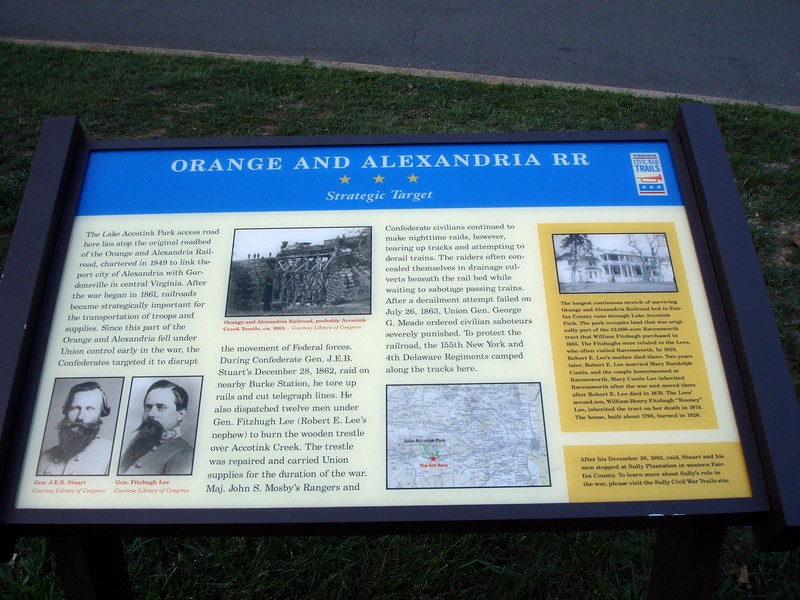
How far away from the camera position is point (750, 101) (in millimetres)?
5488

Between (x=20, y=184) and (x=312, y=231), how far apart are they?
10.4 feet

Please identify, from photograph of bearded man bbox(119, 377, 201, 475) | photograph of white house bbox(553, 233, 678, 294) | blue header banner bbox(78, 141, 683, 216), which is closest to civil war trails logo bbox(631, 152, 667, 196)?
blue header banner bbox(78, 141, 683, 216)

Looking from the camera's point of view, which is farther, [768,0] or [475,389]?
[768,0]

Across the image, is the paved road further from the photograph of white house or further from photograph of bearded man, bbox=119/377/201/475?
photograph of bearded man, bbox=119/377/201/475

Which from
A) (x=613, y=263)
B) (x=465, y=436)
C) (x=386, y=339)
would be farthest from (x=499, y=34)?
(x=465, y=436)

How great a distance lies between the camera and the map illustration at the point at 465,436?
158 centimetres

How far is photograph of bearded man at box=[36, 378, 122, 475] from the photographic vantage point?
63.0 inches

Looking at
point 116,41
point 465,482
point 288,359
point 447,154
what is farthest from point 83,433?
point 116,41

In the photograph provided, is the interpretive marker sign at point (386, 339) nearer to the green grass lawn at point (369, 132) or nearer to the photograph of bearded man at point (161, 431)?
the photograph of bearded man at point (161, 431)

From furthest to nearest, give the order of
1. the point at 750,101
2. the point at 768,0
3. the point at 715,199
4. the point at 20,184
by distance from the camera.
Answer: the point at 768,0, the point at 750,101, the point at 20,184, the point at 715,199

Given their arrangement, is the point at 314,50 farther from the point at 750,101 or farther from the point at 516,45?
the point at 750,101

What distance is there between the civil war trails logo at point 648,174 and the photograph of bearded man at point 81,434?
1.41 metres

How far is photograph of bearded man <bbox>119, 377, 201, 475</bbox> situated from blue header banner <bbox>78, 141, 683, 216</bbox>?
19.8 inches

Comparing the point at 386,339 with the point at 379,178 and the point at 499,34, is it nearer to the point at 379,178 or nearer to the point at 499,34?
the point at 379,178
